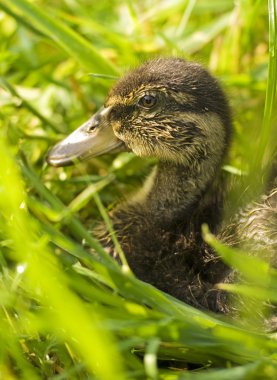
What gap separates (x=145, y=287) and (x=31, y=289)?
289mm

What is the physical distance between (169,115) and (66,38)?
0.64 m

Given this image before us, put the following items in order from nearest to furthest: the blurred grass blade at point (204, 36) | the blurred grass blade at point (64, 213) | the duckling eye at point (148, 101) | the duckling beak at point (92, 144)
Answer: the blurred grass blade at point (64, 213) < the duckling eye at point (148, 101) < the duckling beak at point (92, 144) < the blurred grass blade at point (204, 36)

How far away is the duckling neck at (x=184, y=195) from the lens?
213cm

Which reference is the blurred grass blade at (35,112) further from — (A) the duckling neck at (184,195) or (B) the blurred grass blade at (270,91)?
(B) the blurred grass blade at (270,91)

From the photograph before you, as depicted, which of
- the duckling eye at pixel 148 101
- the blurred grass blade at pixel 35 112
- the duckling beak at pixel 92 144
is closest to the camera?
the duckling eye at pixel 148 101

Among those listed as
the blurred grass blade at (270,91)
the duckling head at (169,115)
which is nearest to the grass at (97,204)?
the blurred grass blade at (270,91)

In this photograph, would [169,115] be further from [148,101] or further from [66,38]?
[66,38]

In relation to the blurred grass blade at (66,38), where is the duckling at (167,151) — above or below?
below

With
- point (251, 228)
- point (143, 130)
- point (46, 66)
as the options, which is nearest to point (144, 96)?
point (143, 130)

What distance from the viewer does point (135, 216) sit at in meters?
2.21

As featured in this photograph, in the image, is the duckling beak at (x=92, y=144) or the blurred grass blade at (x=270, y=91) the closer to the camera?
the blurred grass blade at (x=270, y=91)

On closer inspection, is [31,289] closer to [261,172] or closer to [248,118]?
[261,172]

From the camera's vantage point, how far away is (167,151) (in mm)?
2146

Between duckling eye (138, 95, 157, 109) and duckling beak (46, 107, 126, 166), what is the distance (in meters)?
0.13
